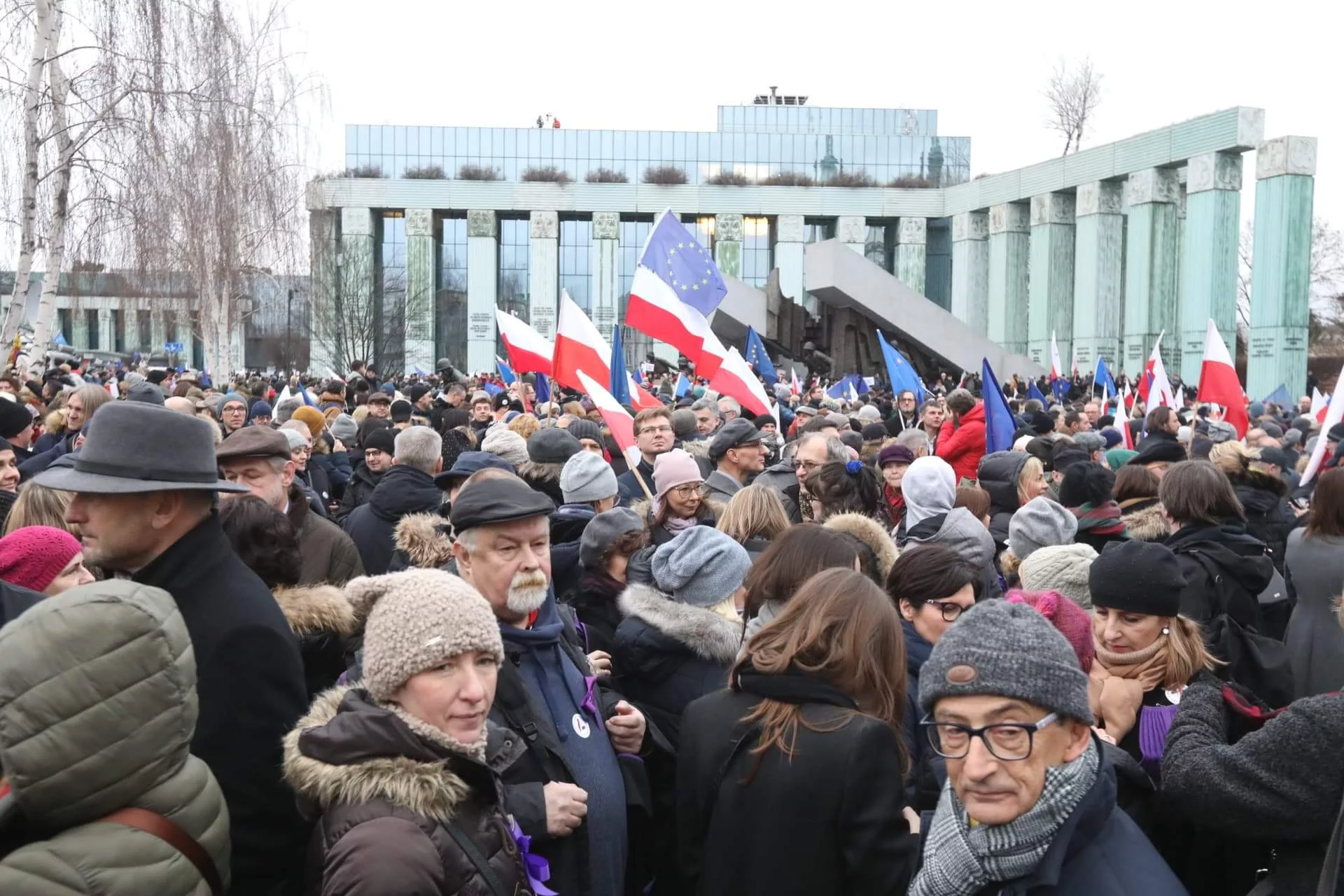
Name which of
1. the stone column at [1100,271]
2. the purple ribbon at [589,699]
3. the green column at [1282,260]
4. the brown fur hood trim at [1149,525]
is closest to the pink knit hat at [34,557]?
the purple ribbon at [589,699]

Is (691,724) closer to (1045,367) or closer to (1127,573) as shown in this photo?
(1127,573)

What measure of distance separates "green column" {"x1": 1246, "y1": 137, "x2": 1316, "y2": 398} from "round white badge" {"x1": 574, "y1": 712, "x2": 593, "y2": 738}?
32919mm

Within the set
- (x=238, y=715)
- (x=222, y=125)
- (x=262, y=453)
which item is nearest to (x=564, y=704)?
(x=238, y=715)

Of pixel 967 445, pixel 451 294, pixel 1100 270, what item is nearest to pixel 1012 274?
pixel 1100 270

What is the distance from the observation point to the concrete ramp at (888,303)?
3139cm

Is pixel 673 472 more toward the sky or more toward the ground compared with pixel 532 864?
more toward the sky

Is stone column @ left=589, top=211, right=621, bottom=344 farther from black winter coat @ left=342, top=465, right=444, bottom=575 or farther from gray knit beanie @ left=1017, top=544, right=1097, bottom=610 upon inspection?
gray knit beanie @ left=1017, top=544, right=1097, bottom=610

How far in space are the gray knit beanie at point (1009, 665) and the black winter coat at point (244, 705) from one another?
4.88ft

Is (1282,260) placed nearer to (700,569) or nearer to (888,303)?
(888,303)

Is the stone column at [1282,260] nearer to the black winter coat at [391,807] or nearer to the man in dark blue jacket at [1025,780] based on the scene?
the man in dark blue jacket at [1025,780]

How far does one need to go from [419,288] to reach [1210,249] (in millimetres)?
30967

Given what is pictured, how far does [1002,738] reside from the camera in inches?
92.0

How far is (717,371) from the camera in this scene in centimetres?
972

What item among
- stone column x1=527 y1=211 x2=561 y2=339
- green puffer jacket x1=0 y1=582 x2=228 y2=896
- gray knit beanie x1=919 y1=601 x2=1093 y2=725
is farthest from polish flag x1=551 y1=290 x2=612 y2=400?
stone column x1=527 y1=211 x2=561 y2=339
